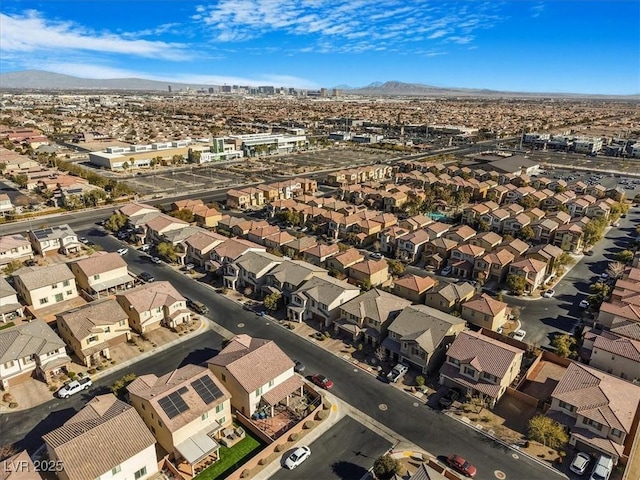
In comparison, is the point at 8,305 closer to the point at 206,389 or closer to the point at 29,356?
the point at 29,356

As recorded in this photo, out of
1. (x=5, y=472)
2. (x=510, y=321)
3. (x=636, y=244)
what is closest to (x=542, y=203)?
(x=636, y=244)

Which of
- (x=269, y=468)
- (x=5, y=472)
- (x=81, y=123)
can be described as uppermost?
(x=81, y=123)

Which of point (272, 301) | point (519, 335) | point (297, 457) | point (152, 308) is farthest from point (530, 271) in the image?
point (152, 308)

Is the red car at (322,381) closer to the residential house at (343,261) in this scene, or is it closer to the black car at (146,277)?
the residential house at (343,261)

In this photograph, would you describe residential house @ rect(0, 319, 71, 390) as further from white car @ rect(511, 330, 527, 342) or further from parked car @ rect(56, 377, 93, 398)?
white car @ rect(511, 330, 527, 342)

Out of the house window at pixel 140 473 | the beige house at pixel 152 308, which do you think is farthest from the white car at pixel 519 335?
the house window at pixel 140 473

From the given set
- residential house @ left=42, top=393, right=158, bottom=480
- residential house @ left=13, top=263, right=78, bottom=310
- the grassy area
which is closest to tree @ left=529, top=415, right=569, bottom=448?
the grassy area

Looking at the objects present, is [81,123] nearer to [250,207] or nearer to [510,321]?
[250,207]
